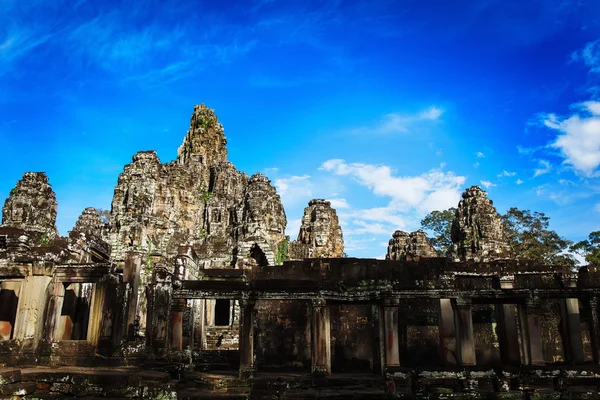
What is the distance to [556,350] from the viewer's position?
1994cm

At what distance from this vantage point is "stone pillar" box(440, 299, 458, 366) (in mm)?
15180

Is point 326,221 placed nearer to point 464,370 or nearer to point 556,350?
point 556,350

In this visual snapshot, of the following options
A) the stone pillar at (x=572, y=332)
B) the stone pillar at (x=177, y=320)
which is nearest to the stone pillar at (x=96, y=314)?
the stone pillar at (x=177, y=320)

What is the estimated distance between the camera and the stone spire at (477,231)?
22487 mm

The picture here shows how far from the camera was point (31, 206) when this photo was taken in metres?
25.2

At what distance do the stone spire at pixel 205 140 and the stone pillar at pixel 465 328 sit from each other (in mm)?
41201

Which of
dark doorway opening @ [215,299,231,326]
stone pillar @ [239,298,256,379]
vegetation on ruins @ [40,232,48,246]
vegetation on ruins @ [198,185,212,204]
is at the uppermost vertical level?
vegetation on ruins @ [198,185,212,204]

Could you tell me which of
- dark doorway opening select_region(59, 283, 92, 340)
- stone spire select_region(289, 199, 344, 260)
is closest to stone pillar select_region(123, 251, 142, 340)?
dark doorway opening select_region(59, 283, 92, 340)

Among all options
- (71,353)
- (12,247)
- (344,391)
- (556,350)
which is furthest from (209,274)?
(556,350)

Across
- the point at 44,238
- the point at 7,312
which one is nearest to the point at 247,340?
the point at 7,312

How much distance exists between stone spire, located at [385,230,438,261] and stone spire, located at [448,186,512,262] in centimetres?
147

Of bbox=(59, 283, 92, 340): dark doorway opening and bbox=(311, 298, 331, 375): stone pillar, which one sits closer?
bbox=(311, 298, 331, 375): stone pillar

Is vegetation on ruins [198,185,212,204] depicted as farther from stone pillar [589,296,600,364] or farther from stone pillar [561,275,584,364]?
stone pillar [589,296,600,364]

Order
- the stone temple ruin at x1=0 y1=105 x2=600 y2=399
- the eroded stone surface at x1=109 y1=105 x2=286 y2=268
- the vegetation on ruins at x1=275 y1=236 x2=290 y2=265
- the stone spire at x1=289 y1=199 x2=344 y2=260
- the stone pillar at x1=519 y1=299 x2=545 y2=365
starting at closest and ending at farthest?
the stone temple ruin at x1=0 y1=105 x2=600 y2=399 < the stone pillar at x1=519 y1=299 x2=545 y2=365 < the eroded stone surface at x1=109 y1=105 x2=286 y2=268 < the vegetation on ruins at x1=275 y1=236 x2=290 y2=265 < the stone spire at x1=289 y1=199 x2=344 y2=260
